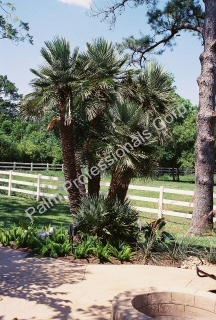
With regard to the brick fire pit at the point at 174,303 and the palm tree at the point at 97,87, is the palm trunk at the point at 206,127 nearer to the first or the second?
the palm tree at the point at 97,87

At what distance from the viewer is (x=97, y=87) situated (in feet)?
28.1

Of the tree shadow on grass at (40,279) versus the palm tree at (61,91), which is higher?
the palm tree at (61,91)

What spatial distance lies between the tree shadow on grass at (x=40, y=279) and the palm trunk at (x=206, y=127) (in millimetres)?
5214

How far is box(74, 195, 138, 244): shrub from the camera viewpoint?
771 cm

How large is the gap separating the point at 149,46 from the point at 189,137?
23.8 metres

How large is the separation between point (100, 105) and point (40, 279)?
408 cm

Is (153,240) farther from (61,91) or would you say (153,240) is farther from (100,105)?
(61,91)

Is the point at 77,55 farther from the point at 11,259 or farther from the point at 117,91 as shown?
the point at 11,259

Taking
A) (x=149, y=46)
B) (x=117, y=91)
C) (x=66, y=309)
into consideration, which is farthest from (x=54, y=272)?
(x=149, y=46)

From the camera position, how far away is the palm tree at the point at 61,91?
27.8 ft

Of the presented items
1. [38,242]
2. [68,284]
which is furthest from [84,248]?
[68,284]

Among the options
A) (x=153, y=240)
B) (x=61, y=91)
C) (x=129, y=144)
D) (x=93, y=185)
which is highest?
(x=61, y=91)

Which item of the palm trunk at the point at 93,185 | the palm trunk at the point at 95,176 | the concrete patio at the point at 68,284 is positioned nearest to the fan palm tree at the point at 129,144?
the palm trunk at the point at 95,176

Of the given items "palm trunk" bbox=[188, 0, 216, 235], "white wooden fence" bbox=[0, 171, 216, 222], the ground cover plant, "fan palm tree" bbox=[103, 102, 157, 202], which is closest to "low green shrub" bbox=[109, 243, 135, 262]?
the ground cover plant
